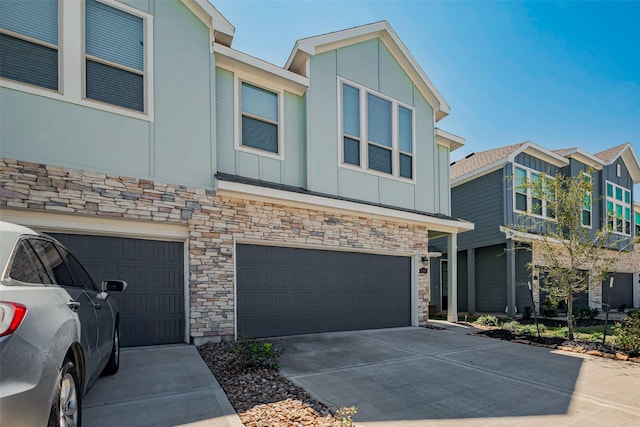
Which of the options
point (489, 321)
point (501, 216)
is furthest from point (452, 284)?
point (501, 216)

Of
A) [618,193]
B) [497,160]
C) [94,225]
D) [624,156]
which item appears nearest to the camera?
[94,225]

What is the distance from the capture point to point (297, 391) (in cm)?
448

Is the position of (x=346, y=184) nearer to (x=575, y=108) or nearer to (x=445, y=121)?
(x=445, y=121)

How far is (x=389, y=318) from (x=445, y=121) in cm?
701

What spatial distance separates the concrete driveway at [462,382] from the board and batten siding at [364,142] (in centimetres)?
394

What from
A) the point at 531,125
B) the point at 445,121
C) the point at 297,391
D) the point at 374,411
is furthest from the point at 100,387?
the point at 531,125

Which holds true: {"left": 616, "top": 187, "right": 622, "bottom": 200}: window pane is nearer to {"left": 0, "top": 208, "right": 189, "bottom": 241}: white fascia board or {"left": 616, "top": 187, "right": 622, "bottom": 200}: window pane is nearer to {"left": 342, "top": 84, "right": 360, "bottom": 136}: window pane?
{"left": 342, "top": 84, "right": 360, "bottom": 136}: window pane

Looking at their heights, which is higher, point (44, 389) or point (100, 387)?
point (44, 389)

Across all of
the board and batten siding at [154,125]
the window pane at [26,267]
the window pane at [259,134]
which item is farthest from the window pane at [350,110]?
the window pane at [26,267]

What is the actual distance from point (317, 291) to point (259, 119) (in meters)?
4.27

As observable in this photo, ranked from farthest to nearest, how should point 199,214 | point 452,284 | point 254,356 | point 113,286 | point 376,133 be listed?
point 452,284 → point 376,133 → point 199,214 → point 254,356 → point 113,286

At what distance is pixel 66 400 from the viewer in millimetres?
2672

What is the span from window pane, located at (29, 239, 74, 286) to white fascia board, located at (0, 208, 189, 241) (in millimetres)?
3136

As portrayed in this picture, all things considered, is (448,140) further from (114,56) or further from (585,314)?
(114,56)
